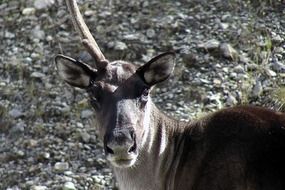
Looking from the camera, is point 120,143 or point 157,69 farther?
point 157,69

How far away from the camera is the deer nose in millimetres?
8953

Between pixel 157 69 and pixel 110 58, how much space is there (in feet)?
11.9

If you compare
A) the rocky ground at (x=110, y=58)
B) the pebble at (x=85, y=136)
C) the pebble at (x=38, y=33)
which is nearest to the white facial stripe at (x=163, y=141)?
the rocky ground at (x=110, y=58)

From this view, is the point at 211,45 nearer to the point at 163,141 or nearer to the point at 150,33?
the point at 150,33

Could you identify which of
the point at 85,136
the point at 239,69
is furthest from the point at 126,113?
the point at 239,69

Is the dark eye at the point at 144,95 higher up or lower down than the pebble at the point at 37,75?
higher up

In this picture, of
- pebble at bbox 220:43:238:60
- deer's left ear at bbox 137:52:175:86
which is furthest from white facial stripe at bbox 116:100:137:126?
pebble at bbox 220:43:238:60

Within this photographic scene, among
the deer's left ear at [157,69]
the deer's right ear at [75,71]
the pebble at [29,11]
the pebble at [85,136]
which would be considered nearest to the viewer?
the deer's left ear at [157,69]

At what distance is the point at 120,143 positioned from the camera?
8961 millimetres

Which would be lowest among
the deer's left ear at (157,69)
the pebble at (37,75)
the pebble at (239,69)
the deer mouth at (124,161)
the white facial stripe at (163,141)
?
the pebble at (37,75)

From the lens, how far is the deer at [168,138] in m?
9.37

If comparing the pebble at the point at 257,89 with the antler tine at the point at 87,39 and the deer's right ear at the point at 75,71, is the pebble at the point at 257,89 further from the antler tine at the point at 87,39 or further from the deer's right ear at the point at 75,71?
the deer's right ear at the point at 75,71

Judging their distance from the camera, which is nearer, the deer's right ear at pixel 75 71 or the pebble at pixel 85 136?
the deer's right ear at pixel 75 71

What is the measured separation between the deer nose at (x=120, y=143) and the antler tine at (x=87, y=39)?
47.1 inches
